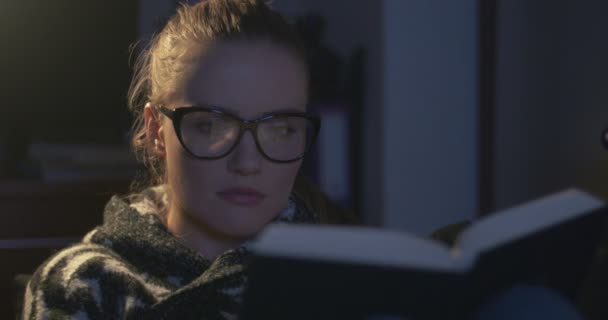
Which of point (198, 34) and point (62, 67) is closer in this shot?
point (198, 34)

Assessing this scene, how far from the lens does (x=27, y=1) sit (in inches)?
76.7

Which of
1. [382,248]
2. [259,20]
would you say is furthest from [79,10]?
[382,248]

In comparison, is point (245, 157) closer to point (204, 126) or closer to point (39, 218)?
point (204, 126)

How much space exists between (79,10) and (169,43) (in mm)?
1130

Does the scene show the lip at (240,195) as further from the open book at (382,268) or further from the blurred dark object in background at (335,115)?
the blurred dark object in background at (335,115)

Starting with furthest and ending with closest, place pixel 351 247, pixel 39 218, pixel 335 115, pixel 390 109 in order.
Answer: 1. pixel 335 115
2. pixel 390 109
3. pixel 39 218
4. pixel 351 247

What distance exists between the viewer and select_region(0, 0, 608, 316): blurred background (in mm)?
1633

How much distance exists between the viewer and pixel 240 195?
88 cm

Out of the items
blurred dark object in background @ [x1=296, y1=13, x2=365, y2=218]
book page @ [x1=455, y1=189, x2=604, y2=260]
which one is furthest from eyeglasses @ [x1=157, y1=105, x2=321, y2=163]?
blurred dark object in background @ [x1=296, y1=13, x2=365, y2=218]

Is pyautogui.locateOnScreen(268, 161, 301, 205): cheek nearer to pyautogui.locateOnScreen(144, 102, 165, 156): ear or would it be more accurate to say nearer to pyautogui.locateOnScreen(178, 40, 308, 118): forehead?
pyautogui.locateOnScreen(178, 40, 308, 118): forehead

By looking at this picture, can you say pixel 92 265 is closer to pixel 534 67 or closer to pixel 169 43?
pixel 169 43

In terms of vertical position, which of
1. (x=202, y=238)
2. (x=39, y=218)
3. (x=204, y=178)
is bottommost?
(x=39, y=218)

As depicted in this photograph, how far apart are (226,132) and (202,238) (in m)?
0.19

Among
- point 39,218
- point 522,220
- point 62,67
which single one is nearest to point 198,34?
point 522,220
